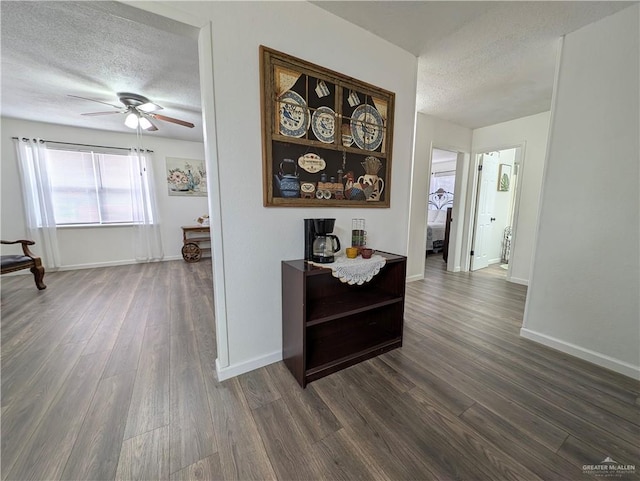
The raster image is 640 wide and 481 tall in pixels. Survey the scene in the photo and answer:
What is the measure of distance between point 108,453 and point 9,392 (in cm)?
97

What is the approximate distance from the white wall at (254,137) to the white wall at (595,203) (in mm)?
1405

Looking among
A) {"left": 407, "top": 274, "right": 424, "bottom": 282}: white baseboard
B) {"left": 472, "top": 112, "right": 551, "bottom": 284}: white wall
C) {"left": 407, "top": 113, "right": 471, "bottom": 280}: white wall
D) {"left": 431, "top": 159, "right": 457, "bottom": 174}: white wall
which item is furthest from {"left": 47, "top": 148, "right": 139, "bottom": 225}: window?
{"left": 431, "top": 159, "right": 457, "bottom": 174}: white wall

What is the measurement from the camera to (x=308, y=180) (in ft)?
5.77

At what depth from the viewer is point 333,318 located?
1.63 metres

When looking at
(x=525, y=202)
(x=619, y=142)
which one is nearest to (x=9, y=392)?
(x=619, y=142)

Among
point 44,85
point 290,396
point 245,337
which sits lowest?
point 290,396

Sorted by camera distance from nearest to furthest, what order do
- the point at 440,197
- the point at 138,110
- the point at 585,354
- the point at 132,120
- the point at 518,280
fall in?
the point at 585,354 < the point at 138,110 < the point at 132,120 < the point at 518,280 < the point at 440,197

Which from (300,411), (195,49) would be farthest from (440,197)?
(300,411)

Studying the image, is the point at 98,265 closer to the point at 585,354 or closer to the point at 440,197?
the point at 585,354

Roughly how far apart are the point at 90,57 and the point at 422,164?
3.94 metres

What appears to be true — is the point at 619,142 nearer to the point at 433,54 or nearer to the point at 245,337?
the point at 433,54

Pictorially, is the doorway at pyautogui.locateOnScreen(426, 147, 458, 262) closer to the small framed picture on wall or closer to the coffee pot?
the small framed picture on wall

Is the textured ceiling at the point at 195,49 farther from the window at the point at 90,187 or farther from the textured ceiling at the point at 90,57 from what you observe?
the window at the point at 90,187

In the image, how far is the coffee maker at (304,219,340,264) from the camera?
1694 mm
